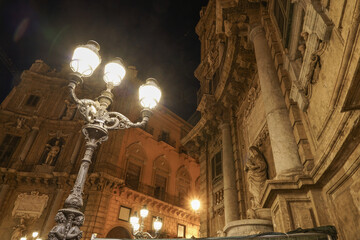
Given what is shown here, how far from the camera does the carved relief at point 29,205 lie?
682 inches

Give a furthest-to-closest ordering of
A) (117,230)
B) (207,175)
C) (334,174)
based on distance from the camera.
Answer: (117,230), (207,175), (334,174)

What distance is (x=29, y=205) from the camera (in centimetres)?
1769

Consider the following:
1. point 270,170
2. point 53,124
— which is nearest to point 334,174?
point 270,170

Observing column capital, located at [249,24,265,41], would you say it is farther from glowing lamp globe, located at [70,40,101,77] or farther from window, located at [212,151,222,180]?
window, located at [212,151,222,180]

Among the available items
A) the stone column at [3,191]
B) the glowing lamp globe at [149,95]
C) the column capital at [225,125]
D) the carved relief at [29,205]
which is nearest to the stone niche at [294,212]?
the glowing lamp globe at [149,95]

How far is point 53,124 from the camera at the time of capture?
22.4m

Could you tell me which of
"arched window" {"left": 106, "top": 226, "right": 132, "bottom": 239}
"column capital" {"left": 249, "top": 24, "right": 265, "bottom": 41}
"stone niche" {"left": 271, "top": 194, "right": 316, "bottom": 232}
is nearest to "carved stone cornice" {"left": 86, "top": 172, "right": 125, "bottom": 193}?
"arched window" {"left": 106, "top": 226, "right": 132, "bottom": 239}

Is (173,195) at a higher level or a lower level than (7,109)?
lower

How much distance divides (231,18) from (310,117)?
19.2 ft

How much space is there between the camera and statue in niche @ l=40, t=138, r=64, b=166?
798 inches

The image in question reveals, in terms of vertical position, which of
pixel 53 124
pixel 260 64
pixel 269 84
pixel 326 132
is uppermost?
pixel 53 124

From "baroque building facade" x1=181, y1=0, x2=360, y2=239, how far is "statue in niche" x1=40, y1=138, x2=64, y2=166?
1582cm

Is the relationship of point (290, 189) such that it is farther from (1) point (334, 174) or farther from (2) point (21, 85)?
(2) point (21, 85)

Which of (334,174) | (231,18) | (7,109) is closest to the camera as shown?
(334,174)
